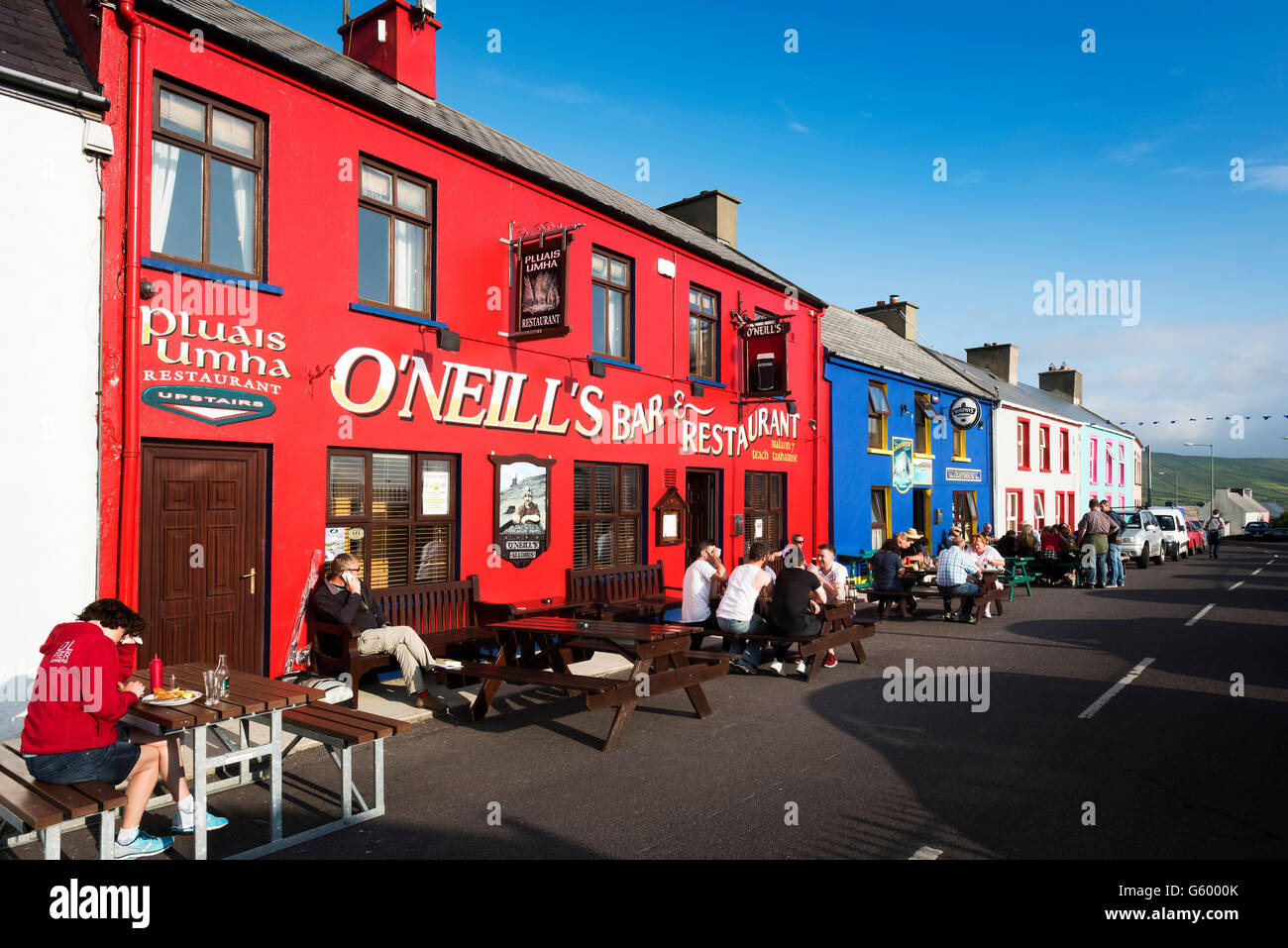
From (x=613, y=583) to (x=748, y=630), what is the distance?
3235 millimetres

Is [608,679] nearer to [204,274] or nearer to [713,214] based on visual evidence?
[204,274]

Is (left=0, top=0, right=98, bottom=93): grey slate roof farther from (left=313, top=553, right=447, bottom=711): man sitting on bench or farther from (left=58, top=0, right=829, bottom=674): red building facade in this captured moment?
(left=313, top=553, right=447, bottom=711): man sitting on bench

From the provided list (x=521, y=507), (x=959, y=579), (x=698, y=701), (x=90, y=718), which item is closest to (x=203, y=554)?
(x=90, y=718)

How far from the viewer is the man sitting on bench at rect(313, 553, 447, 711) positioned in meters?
7.82

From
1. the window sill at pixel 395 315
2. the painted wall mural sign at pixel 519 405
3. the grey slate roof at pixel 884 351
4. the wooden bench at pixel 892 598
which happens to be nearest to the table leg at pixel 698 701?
the painted wall mural sign at pixel 519 405

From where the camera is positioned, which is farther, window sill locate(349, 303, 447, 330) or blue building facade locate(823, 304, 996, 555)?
blue building facade locate(823, 304, 996, 555)

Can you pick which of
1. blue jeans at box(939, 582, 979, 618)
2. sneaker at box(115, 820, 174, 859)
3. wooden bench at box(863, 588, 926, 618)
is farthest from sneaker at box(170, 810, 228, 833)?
blue jeans at box(939, 582, 979, 618)

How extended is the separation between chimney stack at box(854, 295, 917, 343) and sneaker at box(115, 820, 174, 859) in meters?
27.3

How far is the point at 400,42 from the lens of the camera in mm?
11672

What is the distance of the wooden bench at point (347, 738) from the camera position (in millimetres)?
4934

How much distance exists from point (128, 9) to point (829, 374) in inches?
573

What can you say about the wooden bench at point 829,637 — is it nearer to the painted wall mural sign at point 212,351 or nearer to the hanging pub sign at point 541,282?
the hanging pub sign at point 541,282

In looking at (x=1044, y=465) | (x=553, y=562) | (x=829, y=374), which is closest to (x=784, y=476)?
(x=829, y=374)
